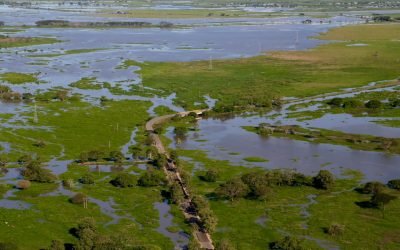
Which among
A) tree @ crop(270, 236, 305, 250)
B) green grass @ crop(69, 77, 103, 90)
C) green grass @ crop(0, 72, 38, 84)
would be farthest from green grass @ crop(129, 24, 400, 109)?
tree @ crop(270, 236, 305, 250)

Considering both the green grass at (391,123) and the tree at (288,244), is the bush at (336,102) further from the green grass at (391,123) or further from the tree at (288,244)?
the tree at (288,244)

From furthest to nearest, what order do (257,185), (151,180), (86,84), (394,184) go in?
(86,84) < (151,180) < (394,184) < (257,185)

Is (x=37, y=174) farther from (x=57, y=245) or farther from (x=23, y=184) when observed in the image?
(x=57, y=245)

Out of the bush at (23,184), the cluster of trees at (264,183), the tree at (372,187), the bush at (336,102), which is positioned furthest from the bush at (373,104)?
the bush at (23,184)

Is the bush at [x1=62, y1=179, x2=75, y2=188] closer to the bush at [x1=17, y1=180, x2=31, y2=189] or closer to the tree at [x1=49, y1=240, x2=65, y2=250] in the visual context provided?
the bush at [x1=17, y1=180, x2=31, y2=189]

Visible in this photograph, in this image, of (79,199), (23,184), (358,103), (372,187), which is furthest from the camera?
(358,103)

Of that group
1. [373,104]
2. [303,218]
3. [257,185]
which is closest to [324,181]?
[257,185]

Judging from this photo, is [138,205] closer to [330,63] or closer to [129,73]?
[129,73]
